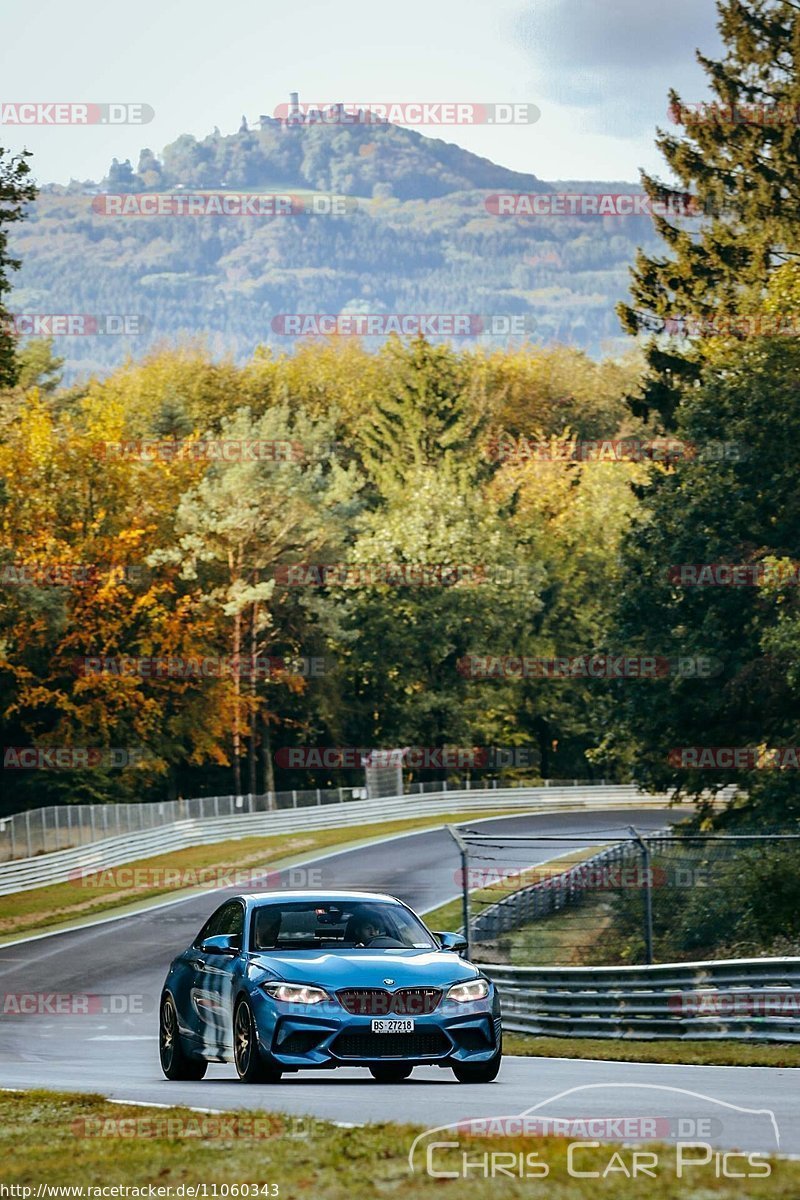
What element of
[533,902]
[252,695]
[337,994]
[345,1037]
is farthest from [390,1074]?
[252,695]

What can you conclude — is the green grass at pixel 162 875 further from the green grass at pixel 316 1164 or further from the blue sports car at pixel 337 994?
the green grass at pixel 316 1164

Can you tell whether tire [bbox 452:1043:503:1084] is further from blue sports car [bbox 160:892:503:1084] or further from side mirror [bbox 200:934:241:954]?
side mirror [bbox 200:934:241:954]

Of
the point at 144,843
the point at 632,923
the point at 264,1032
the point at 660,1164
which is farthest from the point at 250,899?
the point at 144,843

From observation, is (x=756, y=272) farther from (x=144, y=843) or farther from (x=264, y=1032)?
(x=264, y=1032)

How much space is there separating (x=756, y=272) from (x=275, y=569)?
104 feet

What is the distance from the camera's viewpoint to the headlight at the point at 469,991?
44.0 feet

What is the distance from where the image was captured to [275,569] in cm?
7675

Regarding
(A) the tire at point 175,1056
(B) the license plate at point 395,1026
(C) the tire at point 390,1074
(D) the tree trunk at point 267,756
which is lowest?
(D) the tree trunk at point 267,756

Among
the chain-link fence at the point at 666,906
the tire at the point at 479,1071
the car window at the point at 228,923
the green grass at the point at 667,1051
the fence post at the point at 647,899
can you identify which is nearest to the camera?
the tire at the point at 479,1071

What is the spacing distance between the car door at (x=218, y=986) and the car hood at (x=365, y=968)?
0.38 metres

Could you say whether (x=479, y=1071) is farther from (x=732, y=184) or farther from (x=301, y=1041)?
(x=732, y=184)

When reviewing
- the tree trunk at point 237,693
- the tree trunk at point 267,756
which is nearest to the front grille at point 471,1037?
the tree trunk at point 237,693

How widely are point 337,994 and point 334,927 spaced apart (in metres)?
1.34

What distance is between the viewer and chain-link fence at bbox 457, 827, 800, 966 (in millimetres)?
22853
